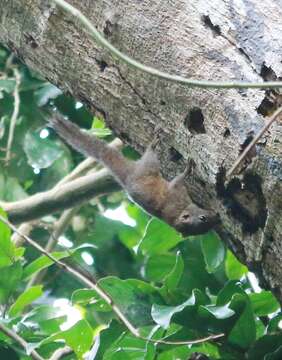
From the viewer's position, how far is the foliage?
90.5 inches

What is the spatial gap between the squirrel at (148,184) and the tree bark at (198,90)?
147 millimetres

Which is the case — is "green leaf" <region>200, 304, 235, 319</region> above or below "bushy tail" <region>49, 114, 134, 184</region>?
above

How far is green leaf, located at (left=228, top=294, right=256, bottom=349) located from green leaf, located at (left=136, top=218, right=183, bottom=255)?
84 cm

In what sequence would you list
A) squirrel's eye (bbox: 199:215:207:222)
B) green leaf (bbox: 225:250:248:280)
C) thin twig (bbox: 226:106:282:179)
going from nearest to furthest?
thin twig (bbox: 226:106:282:179) → squirrel's eye (bbox: 199:215:207:222) → green leaf (bbox: 225:250:248:280)

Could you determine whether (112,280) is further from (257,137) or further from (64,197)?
(257,137)

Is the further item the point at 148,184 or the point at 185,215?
the point at 148,184

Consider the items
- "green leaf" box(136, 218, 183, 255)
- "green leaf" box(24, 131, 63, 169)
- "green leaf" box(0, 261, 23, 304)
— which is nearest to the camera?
"green leaf" box(0, 261, 23, 304)

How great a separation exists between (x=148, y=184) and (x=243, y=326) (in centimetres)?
90

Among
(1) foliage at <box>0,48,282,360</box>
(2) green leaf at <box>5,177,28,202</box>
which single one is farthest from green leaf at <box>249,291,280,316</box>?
(2) green leaf at <box>5,177,28,202</box>

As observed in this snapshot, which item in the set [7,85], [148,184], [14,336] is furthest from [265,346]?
[7,85]

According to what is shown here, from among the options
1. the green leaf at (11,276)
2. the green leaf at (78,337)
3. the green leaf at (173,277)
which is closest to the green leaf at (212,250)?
the green leaf at (173,277)

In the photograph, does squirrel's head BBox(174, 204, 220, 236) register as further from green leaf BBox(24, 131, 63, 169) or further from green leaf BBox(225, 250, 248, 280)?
green leaf BBox(24, 131, 63, 169)

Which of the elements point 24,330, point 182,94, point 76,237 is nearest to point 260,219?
point 182,94

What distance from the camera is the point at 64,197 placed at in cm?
326
